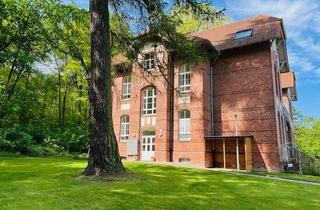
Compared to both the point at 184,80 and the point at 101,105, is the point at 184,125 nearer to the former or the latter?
the point at 184,80

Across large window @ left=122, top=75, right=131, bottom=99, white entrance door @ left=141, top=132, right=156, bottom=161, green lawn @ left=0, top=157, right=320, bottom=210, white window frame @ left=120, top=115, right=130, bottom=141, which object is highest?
large window @ left=122, top=75, right=131, bottom=99

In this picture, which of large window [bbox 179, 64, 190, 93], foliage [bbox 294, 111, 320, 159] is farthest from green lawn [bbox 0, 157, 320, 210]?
foliage [bbox 294, 111, 320, 159]

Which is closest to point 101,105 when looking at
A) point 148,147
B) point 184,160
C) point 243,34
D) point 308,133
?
point 184,160

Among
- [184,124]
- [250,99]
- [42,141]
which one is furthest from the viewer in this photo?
[42,141]

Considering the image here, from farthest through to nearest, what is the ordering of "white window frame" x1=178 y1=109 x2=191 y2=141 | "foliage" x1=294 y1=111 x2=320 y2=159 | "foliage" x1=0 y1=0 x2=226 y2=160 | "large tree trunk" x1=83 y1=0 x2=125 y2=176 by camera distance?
"foliage" x1=294 y1=111 x2=320 y2=159 → "white window frame" x1=178 y1=109 x2=191 y2=141 → "foliage" x1=0 y1=0 x2=226 y2=160 → "large tree trunk" x1=83 y1=0 x2=125 y2=176

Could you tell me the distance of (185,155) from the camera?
63.6 ft

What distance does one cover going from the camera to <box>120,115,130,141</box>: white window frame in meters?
23.0

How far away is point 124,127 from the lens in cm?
2322

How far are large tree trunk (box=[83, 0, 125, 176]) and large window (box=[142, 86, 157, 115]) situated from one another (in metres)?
12.2

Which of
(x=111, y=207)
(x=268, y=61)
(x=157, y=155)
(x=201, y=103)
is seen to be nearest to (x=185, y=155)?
(x=157, y=155)

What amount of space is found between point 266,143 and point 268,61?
5023 mm

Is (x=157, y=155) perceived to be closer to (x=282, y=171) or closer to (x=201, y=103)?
(x=201, y=103)

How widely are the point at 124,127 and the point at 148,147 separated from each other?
298cm

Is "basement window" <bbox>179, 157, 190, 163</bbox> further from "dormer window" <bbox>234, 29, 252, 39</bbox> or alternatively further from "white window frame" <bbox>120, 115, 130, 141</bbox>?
"dormer window" <bbox>234, 29, 252, 39</bbox>
